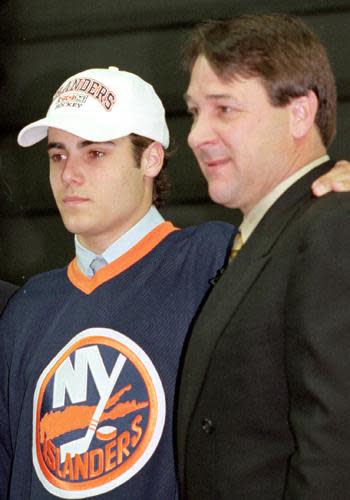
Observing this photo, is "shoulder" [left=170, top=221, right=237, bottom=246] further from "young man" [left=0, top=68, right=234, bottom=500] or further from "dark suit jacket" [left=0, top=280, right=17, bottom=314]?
"dark suit jacket" [left=0, top=280, right=17, bottom=314]

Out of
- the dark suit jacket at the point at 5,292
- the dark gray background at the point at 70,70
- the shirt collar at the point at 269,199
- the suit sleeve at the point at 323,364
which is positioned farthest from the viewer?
the dark gray background at the point at 70,70

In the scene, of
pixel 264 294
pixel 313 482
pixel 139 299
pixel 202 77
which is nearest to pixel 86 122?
pixel 139 299

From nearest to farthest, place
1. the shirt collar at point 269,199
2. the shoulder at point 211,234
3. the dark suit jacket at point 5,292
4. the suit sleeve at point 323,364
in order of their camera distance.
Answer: the suit sleeve at point 323,364 → the shirt collar at point 269,199 → the shoulder at point 211,234 → the dark suit jacket at point 5,292

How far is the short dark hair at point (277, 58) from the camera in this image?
85cm

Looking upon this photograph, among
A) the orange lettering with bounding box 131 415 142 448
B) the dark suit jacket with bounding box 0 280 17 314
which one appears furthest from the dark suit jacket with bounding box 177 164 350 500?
the dark suit jacket with bounding box 0 280 17 314

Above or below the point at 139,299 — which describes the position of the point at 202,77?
above

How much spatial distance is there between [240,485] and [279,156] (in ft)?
1.04

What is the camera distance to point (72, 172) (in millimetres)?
1247

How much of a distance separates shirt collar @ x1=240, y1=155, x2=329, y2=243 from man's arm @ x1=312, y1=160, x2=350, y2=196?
34 millimetres

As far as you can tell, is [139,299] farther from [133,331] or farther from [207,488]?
[207,488]

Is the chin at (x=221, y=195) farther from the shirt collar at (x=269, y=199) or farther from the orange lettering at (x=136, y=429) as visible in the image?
the orange lettering at (x=136, y=429)

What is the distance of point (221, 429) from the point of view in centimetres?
79

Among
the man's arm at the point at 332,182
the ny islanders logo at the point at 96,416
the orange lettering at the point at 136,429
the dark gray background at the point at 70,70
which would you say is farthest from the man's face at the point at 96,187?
the dark gray background at the point at 70,70

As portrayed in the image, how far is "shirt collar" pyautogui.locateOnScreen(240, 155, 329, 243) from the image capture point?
0.84m
